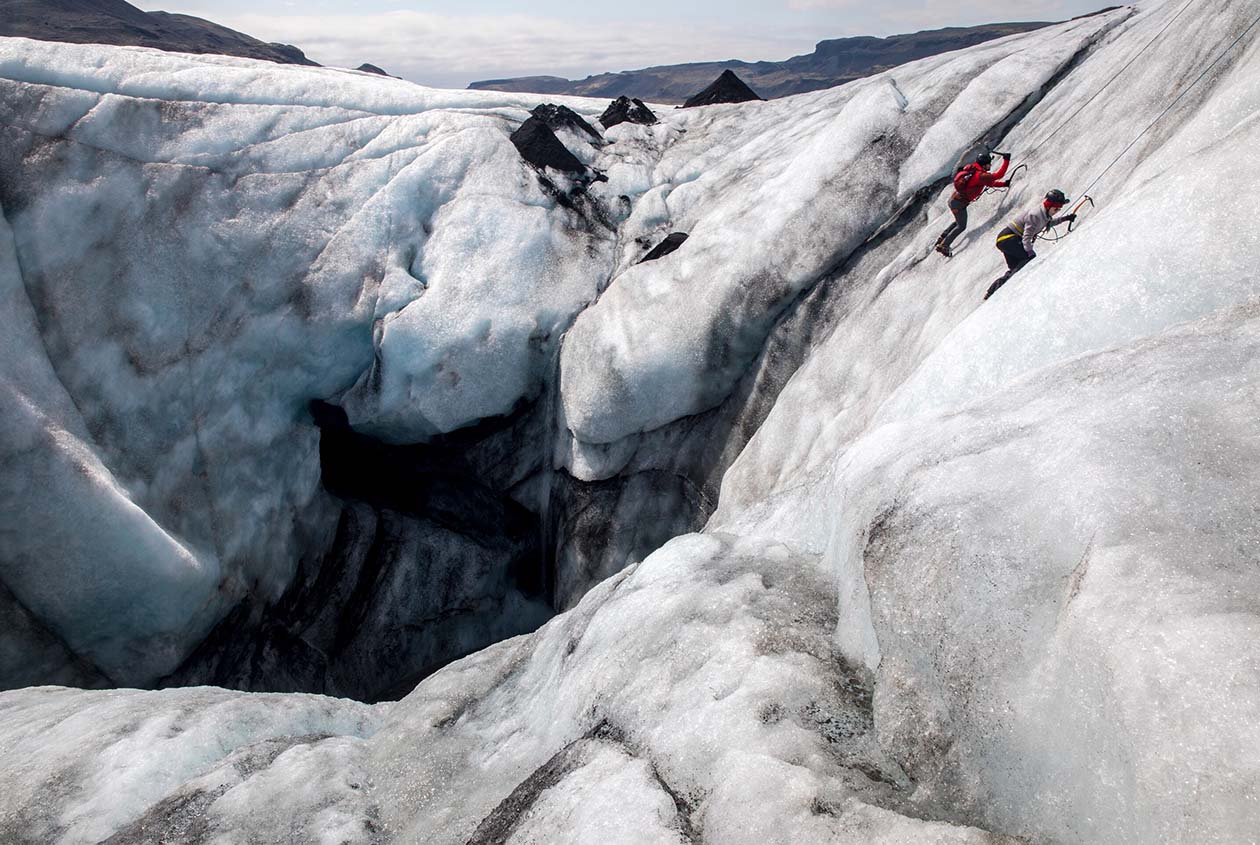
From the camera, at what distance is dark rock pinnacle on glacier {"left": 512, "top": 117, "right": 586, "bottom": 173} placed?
13.0 meters

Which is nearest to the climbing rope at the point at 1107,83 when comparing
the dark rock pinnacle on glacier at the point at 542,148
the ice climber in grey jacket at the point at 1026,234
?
the ice climber in grey jacket at the point at 1026,234

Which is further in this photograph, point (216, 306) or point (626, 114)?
point (626, 114)

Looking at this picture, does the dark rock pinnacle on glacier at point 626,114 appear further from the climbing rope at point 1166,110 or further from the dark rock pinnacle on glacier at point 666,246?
the climbing rope at point 1166,110

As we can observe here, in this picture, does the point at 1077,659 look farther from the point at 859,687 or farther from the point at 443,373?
the point at 443,373

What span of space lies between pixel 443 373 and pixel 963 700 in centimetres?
909

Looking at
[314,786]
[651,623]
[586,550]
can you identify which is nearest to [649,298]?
[586,550]

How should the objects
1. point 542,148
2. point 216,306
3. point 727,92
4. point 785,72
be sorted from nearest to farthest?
1. point 216,306
2. point 542,148
3. point 727,92
4. point 785,72

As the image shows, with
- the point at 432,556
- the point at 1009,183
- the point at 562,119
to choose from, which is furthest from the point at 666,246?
the point at 432,556

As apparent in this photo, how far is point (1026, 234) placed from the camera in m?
6.76

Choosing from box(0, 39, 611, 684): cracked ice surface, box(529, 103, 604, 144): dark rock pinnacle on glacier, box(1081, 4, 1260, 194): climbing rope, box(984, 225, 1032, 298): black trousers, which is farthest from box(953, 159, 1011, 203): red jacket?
box(529, 103, 604, 144): dark rock pinnacle on glacier

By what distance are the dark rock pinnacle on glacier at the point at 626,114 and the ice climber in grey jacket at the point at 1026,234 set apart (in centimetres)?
1009

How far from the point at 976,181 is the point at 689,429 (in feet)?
16.6

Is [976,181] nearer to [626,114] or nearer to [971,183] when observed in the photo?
[971,183]

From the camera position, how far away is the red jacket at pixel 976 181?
8.12 m
